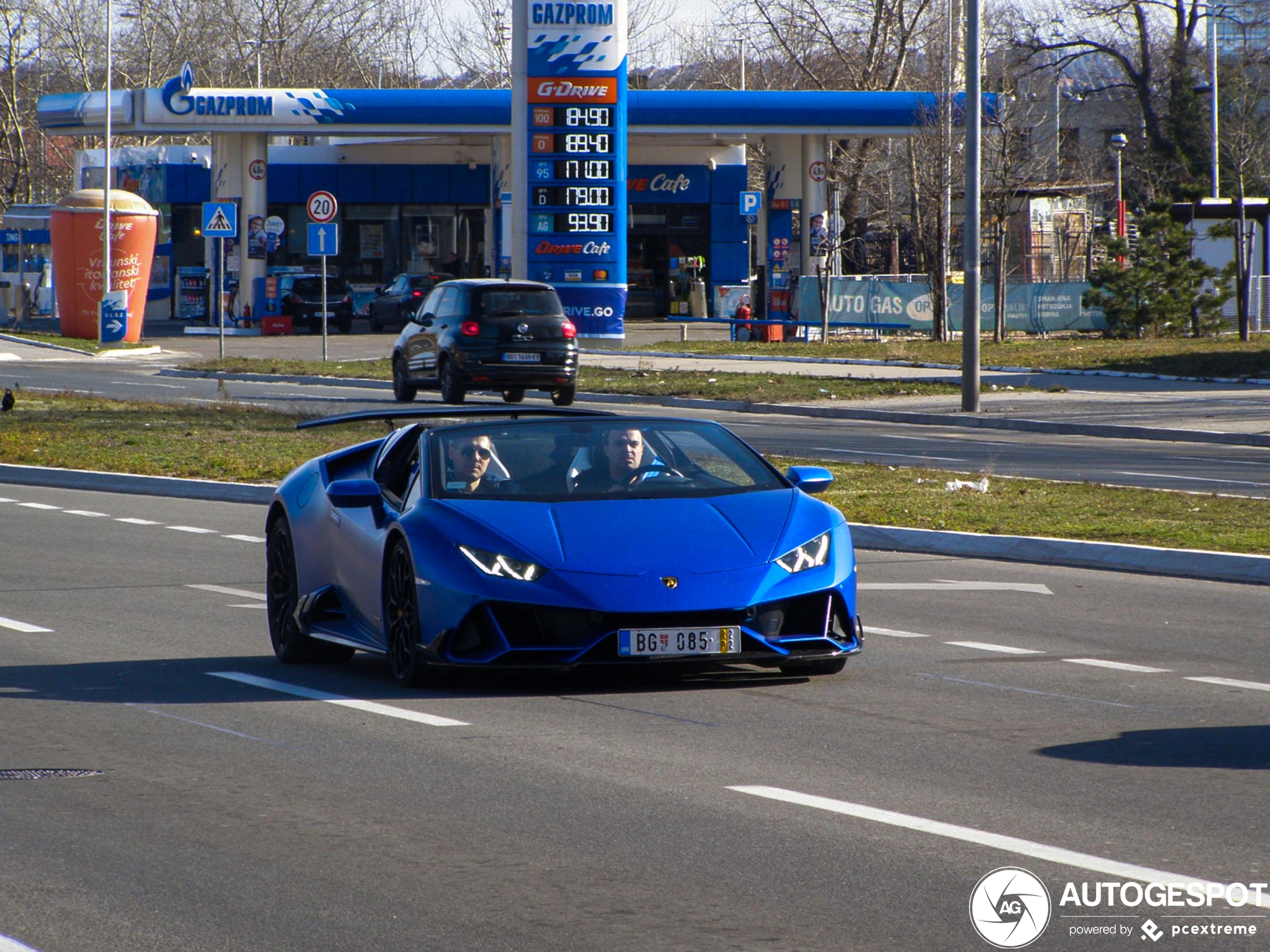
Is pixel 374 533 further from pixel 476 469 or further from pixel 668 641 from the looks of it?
pixel 668 641

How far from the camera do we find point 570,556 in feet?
25.7

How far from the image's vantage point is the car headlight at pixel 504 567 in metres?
7.80

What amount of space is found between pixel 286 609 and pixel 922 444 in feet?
49.4

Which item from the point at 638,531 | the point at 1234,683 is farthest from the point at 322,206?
the point at 1234,683

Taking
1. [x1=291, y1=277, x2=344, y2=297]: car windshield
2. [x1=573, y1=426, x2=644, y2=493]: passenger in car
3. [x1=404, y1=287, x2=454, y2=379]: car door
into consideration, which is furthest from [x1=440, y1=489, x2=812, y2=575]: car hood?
[x1=291, y1=277, x2=344, y2=297]: car windshield

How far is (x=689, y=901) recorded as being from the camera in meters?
5.07

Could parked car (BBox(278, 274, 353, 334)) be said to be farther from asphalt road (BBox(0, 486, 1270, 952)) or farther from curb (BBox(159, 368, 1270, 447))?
asphalt road (BBox(0, 486, 1270, 952))

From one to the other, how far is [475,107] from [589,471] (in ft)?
145

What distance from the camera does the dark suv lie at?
93.7 ft

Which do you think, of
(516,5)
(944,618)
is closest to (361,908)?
(944,618)

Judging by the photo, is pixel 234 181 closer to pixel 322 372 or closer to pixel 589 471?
pixel 322 372

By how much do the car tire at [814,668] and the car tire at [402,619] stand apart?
1643 mm

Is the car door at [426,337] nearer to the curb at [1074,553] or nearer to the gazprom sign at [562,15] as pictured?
the gazprom sign at [562,15]

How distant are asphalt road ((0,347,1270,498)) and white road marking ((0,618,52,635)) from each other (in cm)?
1073
